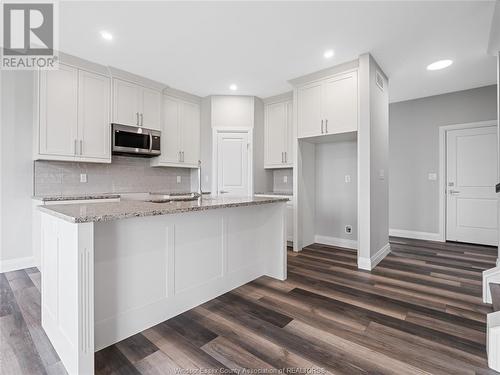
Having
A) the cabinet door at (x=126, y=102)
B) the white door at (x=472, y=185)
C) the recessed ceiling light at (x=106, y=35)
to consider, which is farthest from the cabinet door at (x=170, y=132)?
the white door at (x=472, y=185)

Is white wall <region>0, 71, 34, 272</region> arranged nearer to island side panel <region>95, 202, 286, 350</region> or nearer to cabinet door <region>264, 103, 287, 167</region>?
island side panel <region>95, 202, 286, 350</region>

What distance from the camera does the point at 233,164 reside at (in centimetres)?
461

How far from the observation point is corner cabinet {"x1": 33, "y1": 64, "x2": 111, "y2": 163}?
302 centimetres

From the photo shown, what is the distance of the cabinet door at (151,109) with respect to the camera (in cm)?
395

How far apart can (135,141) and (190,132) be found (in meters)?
1.14

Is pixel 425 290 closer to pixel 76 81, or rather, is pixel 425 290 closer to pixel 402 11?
pixel 402 11

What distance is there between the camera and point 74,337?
1.35 metres

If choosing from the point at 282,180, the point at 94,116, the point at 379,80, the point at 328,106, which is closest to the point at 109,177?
the point at 94,116

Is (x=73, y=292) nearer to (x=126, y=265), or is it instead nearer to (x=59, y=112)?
(x=126, y=265)

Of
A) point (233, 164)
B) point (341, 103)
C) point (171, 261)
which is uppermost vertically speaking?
point (341, 103)

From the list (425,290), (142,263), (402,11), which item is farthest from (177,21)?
(425,290)

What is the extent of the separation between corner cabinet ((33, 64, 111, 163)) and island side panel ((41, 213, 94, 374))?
2021 millimetres

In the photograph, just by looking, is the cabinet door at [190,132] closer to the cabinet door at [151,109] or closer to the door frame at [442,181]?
the cabinet door at [151,109]

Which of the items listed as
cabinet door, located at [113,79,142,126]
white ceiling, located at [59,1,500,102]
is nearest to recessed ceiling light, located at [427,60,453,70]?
white ceiling, located at [59,1,500,102]
